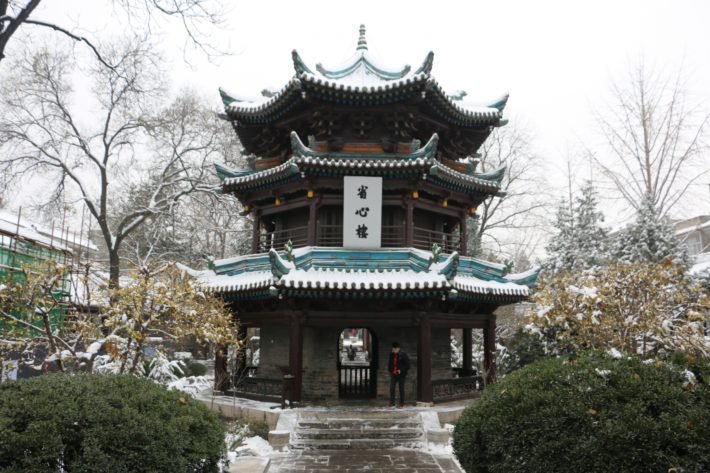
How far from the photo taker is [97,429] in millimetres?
4734

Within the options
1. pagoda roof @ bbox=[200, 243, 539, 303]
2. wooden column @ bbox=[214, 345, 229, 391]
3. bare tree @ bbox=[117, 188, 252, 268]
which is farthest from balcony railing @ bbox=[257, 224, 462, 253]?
bare tree @ bbox=[117, 188, 252, 268]

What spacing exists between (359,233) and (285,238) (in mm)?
2956

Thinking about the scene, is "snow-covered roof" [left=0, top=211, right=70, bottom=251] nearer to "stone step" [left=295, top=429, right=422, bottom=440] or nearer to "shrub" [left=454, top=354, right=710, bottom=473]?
"stone step" [left=295, top=429, right=422, bottom=440]

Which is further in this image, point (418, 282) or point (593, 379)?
point (418, 282)

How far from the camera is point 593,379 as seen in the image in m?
4.89

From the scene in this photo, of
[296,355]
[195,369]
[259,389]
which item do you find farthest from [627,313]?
[195,369]

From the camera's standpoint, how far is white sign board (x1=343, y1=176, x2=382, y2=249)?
1288cm

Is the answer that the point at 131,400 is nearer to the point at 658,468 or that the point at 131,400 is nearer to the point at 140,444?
the point at 140,444

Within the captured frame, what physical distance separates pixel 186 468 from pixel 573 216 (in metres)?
26.0

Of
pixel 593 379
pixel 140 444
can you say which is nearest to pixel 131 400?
pixel 140 444

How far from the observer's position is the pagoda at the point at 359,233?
12.3 metres

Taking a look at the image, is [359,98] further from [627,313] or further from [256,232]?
[627,313]

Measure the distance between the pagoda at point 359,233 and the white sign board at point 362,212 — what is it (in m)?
0.03

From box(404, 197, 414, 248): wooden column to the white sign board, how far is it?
822mm
